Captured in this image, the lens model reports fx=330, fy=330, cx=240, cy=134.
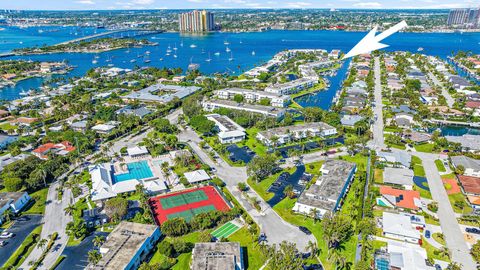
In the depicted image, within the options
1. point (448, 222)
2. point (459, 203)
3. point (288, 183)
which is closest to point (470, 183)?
point (459, 203)

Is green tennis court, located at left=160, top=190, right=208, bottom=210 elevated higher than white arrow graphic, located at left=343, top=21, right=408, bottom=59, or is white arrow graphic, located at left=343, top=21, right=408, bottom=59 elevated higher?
white arrow graphic, located at left=343, top=21, right=408, bottom=59

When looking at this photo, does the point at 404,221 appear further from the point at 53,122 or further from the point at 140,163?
the point at 53,122

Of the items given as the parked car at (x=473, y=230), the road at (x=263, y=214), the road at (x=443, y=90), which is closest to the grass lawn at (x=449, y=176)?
the parked car at (x=473, y=230)

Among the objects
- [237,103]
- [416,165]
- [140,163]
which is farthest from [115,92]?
[416,165]

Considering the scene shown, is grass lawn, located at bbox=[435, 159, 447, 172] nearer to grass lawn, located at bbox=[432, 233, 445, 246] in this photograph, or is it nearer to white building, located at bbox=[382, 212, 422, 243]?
white building, located at bbox=[382, 212, 422, 243]

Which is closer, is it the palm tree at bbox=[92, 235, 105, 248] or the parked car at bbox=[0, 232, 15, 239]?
the palm tree at bbox=[92, 235, 105, 248]

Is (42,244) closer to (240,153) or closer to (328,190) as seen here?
(240,153)

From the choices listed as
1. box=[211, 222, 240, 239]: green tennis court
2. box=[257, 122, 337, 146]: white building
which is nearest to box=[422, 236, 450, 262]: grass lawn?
box=[211, 222, 240, 239]: green tennis court
